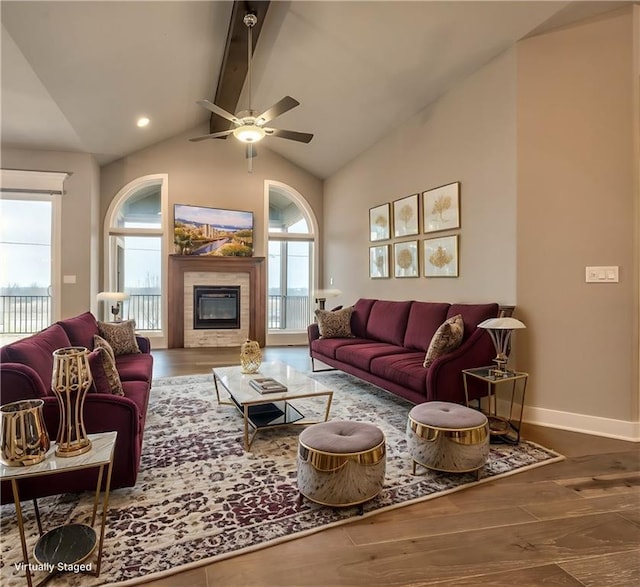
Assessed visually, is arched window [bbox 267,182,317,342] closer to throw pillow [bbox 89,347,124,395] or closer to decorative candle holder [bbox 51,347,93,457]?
throw pillow [bbox 89,347,124,395]

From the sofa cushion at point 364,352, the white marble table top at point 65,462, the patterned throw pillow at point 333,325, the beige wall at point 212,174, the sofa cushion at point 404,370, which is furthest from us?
the beige wall at point 212,174

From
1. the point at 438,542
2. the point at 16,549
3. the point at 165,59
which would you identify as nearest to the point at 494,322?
the point at 438,542

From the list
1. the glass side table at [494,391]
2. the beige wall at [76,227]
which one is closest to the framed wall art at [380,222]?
the glass side table at [494,391]

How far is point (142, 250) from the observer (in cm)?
731

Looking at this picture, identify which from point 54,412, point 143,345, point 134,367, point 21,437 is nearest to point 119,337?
point 143,345

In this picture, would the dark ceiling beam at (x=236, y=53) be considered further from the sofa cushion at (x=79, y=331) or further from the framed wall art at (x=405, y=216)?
the sofa cushion at (x=79, y=331)

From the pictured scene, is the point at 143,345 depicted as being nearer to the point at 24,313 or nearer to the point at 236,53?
the point at 24,313

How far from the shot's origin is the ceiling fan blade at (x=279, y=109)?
3.50 m

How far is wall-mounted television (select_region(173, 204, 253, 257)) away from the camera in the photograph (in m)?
7.11

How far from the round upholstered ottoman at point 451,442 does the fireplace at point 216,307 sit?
5.50 metres

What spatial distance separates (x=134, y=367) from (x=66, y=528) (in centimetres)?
168

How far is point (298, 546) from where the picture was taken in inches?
70.3

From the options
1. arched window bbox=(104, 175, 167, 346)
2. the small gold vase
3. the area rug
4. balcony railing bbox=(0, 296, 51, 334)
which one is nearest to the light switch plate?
the area rug

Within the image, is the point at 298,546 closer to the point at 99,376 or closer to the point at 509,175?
the point at 99,376
